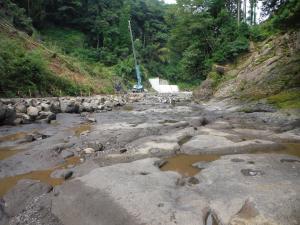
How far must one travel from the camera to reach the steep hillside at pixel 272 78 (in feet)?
40.1

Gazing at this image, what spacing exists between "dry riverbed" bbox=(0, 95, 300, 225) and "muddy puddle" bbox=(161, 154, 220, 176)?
0.06ft

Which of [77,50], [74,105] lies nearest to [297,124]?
[74,105]

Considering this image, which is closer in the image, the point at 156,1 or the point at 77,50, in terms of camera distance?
the point at 77,50

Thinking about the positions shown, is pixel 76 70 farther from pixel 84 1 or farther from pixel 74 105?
pixel 84 1

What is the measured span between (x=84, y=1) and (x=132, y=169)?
5310 centimetres

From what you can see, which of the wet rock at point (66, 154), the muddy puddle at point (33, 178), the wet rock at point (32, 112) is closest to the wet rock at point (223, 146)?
the wet rock at point (66, 154)

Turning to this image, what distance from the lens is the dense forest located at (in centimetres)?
1998

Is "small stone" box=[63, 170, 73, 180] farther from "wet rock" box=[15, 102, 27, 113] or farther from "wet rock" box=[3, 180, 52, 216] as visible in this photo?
"wet rock" box=[15, 102, 27, 113]

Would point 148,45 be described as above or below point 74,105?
above

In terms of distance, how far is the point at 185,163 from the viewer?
221 inches

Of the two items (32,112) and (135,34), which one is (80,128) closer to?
(32,112)

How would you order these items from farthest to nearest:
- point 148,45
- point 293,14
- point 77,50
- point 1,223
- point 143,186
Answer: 1. point 148,45
2. point 77,50
3. point 293,14
4. point 143,186
5. point 1,223

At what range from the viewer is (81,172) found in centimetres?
511

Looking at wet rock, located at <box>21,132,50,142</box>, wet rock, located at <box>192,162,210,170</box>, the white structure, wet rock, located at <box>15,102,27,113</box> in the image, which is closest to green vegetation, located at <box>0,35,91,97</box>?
wet rock, located at <box>15,102,27,113</box>
